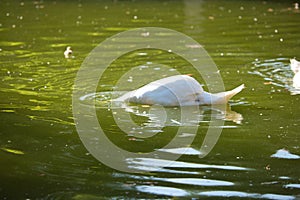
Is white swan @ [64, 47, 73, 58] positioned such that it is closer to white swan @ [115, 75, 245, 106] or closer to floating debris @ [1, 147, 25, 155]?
white swan @ [115, 75, 245, 106]

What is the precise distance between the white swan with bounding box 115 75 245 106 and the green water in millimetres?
133

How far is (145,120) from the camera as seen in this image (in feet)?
18.6

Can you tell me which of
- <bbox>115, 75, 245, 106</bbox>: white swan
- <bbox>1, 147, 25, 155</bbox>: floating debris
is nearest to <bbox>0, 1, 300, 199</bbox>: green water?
<bbox>1, 147, 25, 155</bbox>: floating debris

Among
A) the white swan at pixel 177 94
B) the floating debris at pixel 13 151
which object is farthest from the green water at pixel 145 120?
the white swan at pixel 177 94

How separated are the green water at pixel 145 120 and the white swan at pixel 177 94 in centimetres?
13

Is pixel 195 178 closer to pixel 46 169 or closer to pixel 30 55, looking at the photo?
pixel 46 169

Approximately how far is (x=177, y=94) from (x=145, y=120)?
47 centimetres

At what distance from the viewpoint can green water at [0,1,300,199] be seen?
4.25 metres

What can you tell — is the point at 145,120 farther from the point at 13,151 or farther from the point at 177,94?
the point at 13,151

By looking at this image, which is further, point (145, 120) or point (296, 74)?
point (296, 74)

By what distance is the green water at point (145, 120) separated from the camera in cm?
425

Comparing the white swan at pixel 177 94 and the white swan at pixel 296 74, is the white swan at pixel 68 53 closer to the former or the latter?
the white swan at pixel 177 94

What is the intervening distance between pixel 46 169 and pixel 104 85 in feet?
8.31

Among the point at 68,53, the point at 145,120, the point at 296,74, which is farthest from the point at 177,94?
the point at 68,53
